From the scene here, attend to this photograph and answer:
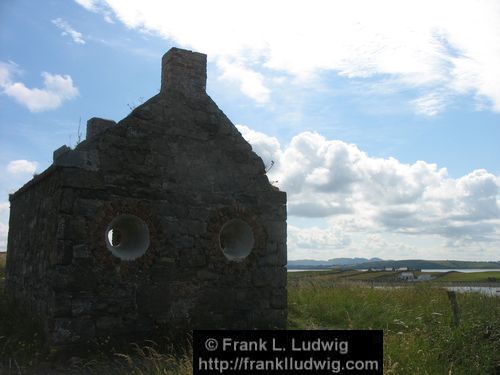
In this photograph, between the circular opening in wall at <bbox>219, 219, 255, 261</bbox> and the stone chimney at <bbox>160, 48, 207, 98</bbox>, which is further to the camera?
the circular opening in wall at <bbox>219, 219, 255, 261</bbox>

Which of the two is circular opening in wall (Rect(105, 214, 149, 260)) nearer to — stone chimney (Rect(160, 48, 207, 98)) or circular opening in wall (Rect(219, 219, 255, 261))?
circular opening in wall (Rect(219, 219, 255, 261))

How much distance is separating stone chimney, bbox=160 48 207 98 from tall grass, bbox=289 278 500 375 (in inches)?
200

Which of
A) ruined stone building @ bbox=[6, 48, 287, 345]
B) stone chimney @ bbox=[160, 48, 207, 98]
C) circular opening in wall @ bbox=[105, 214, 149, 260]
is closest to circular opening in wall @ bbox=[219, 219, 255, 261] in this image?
ruined stone building @ bbox=[6, 48, 287, 345]

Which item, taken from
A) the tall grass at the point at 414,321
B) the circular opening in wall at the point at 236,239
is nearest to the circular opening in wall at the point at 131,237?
the circular opening in wall at the point at 236,239

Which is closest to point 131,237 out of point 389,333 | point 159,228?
point 159,228

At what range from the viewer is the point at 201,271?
890cm

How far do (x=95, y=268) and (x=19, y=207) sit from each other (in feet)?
14.9

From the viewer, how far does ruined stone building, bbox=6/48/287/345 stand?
7727mm

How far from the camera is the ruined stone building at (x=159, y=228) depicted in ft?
25.3

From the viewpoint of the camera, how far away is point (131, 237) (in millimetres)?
8836

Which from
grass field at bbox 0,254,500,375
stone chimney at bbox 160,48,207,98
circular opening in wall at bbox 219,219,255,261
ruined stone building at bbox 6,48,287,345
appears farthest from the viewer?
circular opening in wall at bbox 219,219,255,261

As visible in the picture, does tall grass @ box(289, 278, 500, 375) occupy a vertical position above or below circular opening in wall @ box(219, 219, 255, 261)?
below

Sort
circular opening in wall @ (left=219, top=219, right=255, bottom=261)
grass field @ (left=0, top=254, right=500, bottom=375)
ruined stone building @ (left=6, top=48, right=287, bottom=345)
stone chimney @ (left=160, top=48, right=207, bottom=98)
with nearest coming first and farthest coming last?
1. grass field @ (left=0, top=254, right=500, bottom=375)
2. ruined stone building @ (left=6, top=48, right=287, bottom=345)
3. stone chimney @ (left=160, top=48, right=207, bottom=98)
4. circular opening in wall @ (left=219, top=219, right=255, bottom=261)

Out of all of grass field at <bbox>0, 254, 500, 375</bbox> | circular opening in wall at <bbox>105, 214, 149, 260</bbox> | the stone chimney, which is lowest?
grass field at <bbox>0, 254, 500, 375</bbox>
